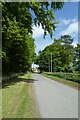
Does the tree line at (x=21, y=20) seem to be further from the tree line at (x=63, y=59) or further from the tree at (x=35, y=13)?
the tree line at (x=63, y=59)

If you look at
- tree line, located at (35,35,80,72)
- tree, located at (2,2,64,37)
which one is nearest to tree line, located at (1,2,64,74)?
tree, located at (2,2,64,37)

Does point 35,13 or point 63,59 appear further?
point 63,59

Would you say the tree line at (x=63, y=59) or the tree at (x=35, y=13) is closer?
the tree at (x=35, y=13)

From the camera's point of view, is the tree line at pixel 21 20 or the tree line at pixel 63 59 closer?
the tree line at pixel 21 20

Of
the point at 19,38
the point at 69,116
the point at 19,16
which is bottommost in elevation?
the point at 69,116

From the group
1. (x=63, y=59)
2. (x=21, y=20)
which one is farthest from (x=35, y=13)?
(x=63, y=59)

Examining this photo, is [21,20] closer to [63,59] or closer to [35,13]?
[35,13]

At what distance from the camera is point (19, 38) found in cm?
2481

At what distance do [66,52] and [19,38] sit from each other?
290 ft

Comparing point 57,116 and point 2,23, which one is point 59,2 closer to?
point 2,23

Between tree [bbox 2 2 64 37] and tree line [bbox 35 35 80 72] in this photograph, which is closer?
tree [bbox 2 2 64 37]

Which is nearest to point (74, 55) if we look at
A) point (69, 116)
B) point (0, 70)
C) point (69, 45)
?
point (69, 45)

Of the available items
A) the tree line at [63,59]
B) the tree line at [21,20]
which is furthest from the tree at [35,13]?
the tree line at [63,59]

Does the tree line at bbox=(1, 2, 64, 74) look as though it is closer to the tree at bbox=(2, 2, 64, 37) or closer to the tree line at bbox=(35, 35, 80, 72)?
the tree at bbox=(2, 2, 64, 37)
